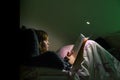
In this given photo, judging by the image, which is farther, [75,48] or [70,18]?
[70,18]

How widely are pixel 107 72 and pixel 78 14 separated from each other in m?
1.16

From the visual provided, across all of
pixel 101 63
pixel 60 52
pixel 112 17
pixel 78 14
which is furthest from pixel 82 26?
pixel 101 63

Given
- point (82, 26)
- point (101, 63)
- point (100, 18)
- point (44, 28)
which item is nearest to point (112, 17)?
point (100, 18)

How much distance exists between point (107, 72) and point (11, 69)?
870mm

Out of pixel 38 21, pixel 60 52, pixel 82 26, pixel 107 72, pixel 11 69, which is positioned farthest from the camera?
pixel 82 26

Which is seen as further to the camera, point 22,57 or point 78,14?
point 78,14

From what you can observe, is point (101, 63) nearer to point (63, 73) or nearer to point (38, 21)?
point (63, 73)

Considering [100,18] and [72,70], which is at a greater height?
[100,18]

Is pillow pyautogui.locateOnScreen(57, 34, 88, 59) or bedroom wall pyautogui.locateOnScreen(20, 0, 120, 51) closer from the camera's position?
pillow pyautogui.locateOnScreen(57, 34, 88, 59)

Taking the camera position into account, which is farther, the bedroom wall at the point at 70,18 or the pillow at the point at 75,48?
the bedroom wall at the point at 70,18

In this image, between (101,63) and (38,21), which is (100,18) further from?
(101,63)

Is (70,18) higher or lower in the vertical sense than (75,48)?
higher

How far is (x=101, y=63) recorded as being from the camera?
7.88 ft

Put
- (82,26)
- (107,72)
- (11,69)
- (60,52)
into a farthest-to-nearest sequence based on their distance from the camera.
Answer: (82,26)
(60,52)
(107,72)
(11,69)
